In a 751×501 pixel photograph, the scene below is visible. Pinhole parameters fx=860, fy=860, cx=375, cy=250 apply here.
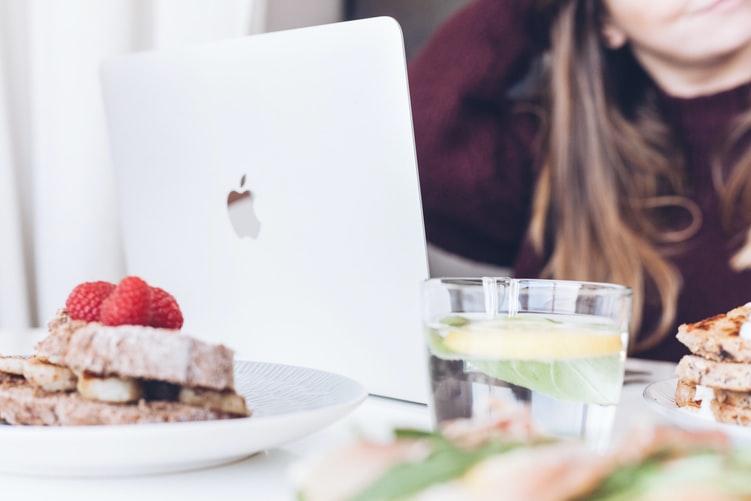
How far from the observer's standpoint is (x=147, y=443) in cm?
58

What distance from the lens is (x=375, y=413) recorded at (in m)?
0.87

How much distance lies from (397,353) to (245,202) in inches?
10.0

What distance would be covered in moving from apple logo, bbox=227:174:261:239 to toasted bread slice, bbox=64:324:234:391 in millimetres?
309

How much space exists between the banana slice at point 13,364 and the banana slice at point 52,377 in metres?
0.04

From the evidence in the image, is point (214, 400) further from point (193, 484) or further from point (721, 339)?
point (721, 339)

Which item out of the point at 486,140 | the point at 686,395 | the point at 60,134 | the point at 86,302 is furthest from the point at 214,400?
the point at 486,140

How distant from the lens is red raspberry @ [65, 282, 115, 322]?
791mm

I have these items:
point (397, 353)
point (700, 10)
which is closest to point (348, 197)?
point (397, 353)

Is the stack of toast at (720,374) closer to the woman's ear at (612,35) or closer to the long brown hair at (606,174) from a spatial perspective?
the long brown hair at (606,174)

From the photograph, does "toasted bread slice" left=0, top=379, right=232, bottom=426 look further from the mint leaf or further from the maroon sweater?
the maroon sweater

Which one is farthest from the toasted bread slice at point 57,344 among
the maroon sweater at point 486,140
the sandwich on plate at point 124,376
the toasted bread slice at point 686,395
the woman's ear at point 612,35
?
the woman's ear at point 612,35

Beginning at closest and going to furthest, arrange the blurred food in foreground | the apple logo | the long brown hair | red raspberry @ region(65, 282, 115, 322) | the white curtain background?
the blurred food in foreground → red raspberry @ region(65, 282, 115, 322) → the apple logo → the white curtain background → the long brown hair

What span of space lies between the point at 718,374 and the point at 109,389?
530mm

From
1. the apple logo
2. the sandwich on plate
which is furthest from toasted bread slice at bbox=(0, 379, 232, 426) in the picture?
the apple logo
